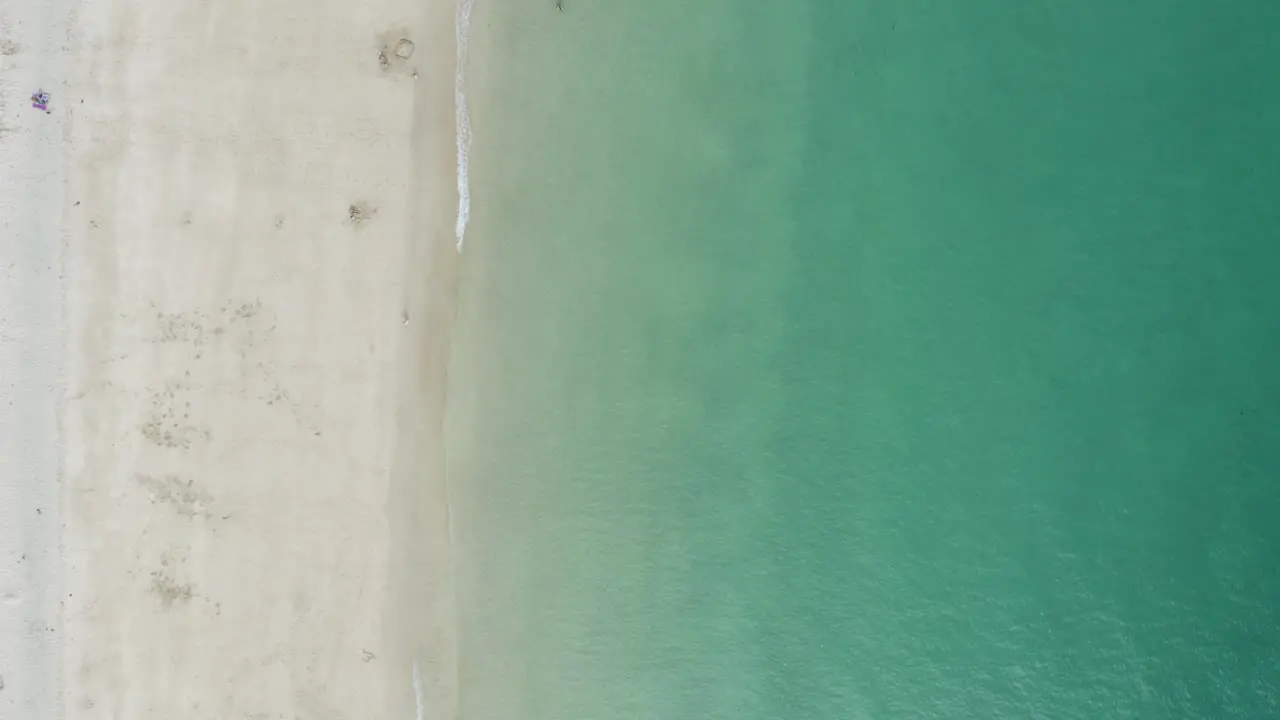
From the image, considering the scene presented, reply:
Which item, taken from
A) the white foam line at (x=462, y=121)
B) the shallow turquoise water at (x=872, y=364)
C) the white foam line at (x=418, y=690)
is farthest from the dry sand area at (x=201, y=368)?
the shallow turquoise water at (x=872, y=364)

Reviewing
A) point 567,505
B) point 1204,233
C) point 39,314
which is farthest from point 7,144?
point 1204,233

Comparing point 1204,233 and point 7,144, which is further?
point 1204,233

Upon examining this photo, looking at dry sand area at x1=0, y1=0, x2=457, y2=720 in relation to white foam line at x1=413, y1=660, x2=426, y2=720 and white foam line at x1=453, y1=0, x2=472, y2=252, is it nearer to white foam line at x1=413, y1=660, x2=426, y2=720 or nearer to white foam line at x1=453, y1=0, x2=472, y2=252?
white foam line at x1=413, y1=660, x2=426, y2=720

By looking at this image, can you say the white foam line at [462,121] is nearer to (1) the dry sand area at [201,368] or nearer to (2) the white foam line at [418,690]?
(1) the dry sand area at [201,368]

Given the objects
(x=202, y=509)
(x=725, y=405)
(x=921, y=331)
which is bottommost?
(x=202, y=509)

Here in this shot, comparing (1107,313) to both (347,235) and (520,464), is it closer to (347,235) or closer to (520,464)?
(520,464)

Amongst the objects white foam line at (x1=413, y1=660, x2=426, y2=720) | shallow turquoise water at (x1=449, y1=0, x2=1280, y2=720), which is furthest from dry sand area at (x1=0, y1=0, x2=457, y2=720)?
shallow turquoise water at (x1=449, y1=0, x2=1280, y2=720)

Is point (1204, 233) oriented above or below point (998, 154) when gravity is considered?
below
